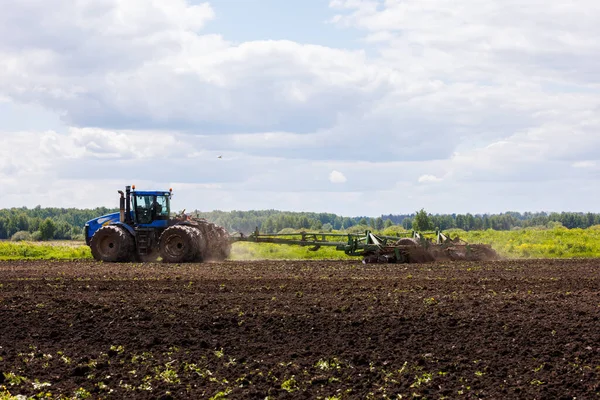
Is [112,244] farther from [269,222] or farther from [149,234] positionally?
[269,222]

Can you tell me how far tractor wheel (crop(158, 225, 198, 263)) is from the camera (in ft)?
93.8

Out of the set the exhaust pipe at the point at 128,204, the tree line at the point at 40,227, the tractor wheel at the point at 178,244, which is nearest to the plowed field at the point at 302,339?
the tractor wheel at the point at 178,244

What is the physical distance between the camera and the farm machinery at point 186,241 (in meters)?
28.6

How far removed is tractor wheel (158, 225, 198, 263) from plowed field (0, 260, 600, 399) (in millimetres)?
7248

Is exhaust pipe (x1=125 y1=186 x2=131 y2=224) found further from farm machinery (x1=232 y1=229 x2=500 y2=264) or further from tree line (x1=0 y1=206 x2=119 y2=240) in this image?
tree line (x1=0 y1=206 x2=119 y2=240)

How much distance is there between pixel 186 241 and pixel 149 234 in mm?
1941

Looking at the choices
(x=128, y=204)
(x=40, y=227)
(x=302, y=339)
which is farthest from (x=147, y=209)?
(x=40, y=227)

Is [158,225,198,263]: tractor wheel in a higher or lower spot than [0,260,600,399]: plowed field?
higher

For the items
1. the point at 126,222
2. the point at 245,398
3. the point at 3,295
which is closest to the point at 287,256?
the point at 126,222

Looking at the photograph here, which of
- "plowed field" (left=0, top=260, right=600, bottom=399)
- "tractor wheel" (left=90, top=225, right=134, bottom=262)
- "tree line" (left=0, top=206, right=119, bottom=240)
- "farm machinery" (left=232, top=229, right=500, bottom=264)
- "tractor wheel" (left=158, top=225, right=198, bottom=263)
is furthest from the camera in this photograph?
"tree line" (left=0, top=206, right=119, bottom=240)

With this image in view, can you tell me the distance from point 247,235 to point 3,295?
13662 mm

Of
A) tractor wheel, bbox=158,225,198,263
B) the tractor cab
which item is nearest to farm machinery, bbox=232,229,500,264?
tractor wheel, bbox=158,225,198,263

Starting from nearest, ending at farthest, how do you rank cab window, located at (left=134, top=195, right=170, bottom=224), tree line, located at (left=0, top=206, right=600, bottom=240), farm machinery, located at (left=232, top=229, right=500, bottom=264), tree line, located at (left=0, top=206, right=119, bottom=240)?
farm machinery, located at (left=232, top=229, right=500, bottom=264)
cab window, located at (left=134, top=195, right=170, bottom=224)
tree line, located at (left=0, top=206, right=600, bottom=240)
tree line, located at (left=0, top=206, right=119, bottom=240)

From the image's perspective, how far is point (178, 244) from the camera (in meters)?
28.9
